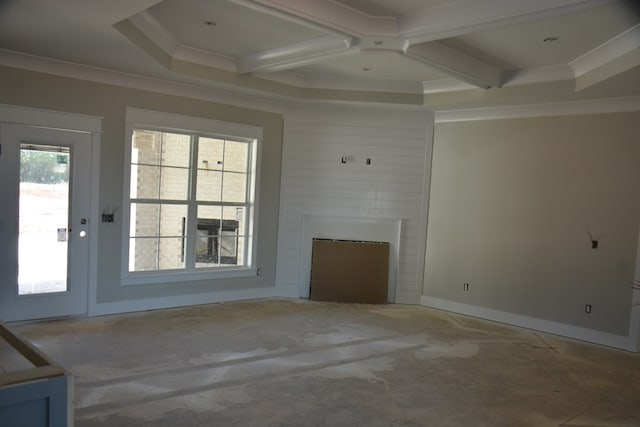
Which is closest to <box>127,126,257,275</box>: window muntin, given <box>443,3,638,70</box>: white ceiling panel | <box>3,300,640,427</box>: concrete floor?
<box>3,300,640,427</box>: concrete floor

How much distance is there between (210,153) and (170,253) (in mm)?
1344

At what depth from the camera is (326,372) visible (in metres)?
3.84

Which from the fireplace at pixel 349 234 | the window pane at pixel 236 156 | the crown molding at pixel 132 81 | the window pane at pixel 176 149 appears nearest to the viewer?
the crown molding at pixel 132 81

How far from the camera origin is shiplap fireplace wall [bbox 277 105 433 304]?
21.0ft

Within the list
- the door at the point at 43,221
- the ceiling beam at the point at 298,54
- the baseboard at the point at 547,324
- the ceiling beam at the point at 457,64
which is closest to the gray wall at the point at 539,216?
the baseboard at the point at 547,324

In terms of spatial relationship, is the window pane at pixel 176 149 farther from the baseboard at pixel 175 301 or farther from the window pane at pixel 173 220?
the baseboard at pixel 175 301

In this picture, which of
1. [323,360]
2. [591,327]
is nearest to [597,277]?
[591,327]

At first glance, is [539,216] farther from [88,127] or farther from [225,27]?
[88,127]

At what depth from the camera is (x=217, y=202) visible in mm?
5992

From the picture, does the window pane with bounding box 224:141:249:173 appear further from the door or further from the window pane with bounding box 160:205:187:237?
the door

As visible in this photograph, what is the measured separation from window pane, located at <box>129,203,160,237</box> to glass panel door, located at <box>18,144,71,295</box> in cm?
72

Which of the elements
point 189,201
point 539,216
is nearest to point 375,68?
point 539,216

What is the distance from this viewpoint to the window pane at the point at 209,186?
5812 mm

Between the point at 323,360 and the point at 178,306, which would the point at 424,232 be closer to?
the point at 323,360
